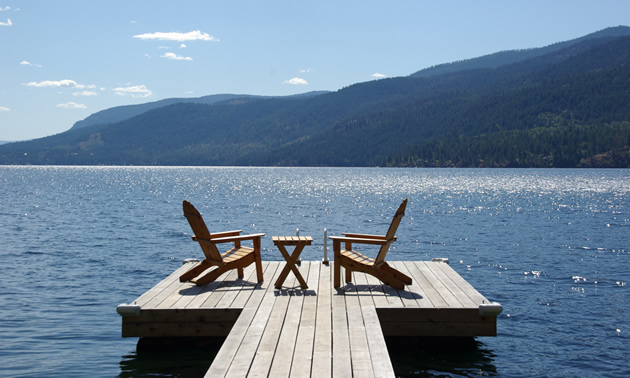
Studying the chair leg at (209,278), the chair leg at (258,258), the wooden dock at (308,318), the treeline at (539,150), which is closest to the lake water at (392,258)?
the wooden dock at (308,318)

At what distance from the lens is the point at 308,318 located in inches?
319

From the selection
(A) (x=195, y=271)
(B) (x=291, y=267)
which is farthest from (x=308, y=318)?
(A) (x=195, y=271)

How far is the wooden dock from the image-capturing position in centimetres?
644

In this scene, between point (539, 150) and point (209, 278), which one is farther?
point (539, 150)

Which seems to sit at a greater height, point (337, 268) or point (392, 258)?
point (337, 268)

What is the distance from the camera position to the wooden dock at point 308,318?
21.1 feet

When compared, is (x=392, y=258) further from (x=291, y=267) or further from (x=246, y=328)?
(x=246, y=328)

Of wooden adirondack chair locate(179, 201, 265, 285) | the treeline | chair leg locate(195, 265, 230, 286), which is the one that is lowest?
chair leg locate(195, 265, 230, 286)

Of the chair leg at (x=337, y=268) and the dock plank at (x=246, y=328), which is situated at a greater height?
the chair leg at (x=337, y=268)

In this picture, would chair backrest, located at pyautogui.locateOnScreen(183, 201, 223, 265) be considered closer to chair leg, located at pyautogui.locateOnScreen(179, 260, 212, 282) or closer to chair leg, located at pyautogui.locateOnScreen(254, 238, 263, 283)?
chair leg, located at pyautogui.locateOnScreen(179, 260, 212, 282)

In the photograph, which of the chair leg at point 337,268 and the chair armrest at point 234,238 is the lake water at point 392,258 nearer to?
the chair leg at point 337,268

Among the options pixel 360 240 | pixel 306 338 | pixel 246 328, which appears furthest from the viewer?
pixel 360 240

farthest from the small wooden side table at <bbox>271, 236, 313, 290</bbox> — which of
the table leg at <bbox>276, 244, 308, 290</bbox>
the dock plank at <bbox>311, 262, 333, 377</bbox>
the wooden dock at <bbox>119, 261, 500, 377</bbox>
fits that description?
the dock plank at <bbox>311, 262, 333, 377</bbox>

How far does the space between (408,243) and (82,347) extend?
56.7 feet
